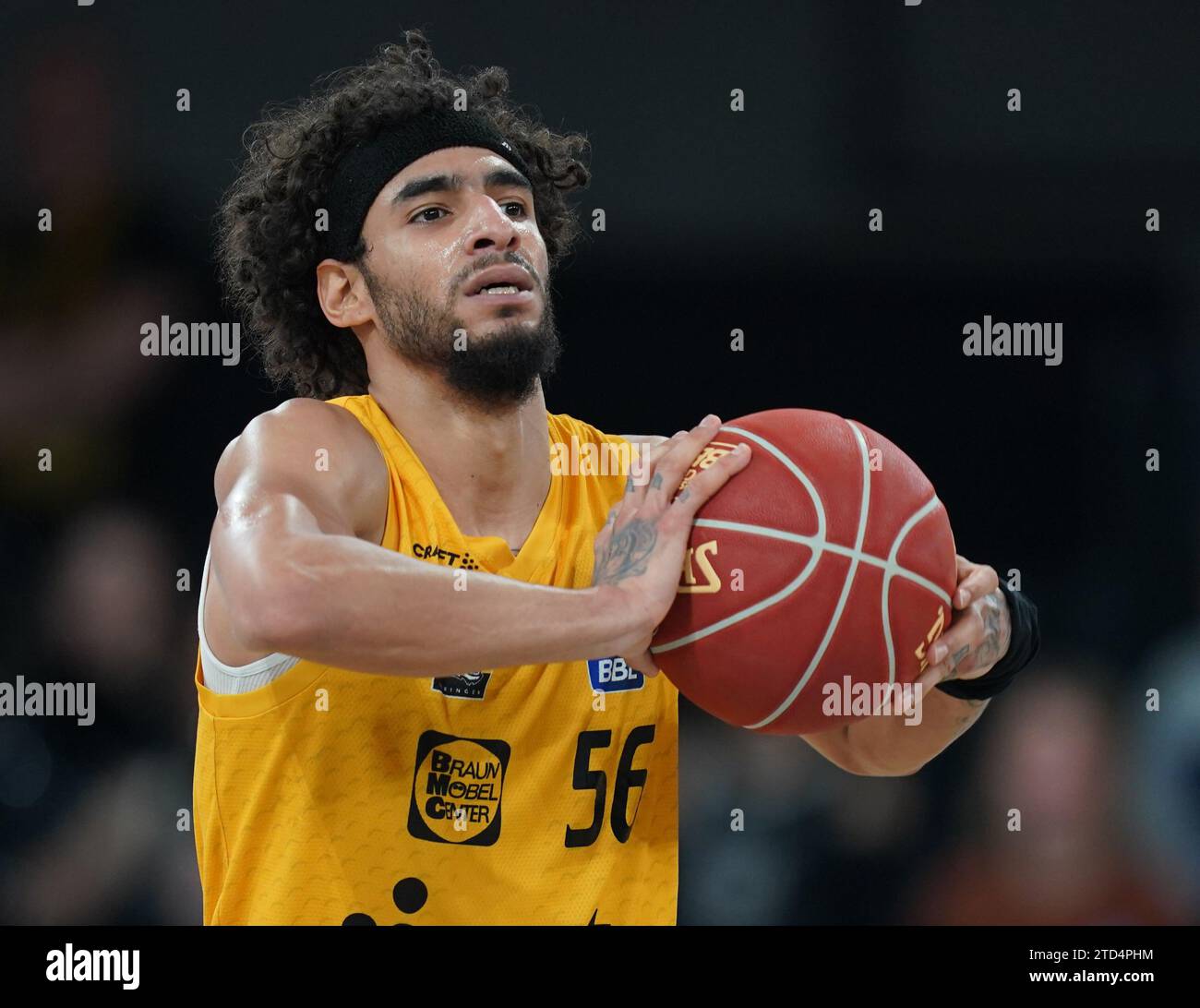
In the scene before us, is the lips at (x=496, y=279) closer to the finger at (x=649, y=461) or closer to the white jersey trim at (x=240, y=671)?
the finger at (x=649, y=461)

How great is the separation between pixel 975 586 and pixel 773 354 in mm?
2845

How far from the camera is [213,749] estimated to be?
2.93m

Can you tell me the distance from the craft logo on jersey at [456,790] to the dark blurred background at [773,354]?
2004 millimetres

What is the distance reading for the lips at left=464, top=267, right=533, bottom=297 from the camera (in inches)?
120

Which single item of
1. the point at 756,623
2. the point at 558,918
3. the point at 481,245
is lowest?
the point at 558,918

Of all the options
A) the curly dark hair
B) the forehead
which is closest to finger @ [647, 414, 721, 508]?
the forehead

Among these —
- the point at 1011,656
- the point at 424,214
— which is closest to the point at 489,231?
the point at 424,214

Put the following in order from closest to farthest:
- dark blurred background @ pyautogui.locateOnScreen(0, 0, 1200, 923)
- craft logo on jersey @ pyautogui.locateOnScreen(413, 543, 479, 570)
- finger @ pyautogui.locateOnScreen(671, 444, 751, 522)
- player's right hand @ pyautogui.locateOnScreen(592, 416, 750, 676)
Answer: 1. player's right hand @ pyautogui.locateOnScreen(592, 416, 750, 676)
2. finger @ pyautogui.locateOnScreen(671, 444, 751, 522)
3. craft logo on jersey @ pyautogui.locateOnScreen(413, 543, 479, 570)
4. dark blurred background @ pyautogui.locateOnScreen(0, 0, 1200, 923)

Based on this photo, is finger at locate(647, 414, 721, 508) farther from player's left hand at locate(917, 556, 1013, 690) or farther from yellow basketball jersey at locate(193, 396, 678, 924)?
player's left hand at locate(917, 556, 1013, 690)

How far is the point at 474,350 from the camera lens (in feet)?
9.91

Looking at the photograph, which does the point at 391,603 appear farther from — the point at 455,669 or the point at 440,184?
the point at 440,184


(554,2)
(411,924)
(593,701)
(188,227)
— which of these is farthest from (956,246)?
(411,924)

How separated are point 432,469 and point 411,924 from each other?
98cm

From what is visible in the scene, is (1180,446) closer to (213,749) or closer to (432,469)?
(432,469)
